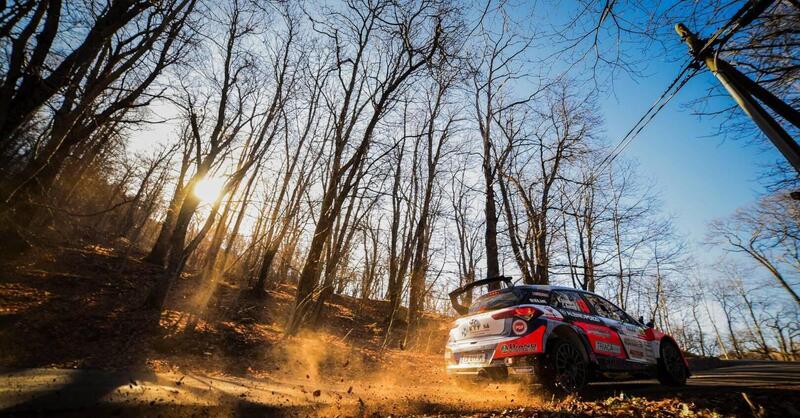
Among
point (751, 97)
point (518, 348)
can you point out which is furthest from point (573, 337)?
point (751, 97)

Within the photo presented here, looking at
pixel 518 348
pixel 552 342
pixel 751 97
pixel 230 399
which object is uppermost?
pixel 751 97

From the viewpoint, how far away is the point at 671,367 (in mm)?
6188

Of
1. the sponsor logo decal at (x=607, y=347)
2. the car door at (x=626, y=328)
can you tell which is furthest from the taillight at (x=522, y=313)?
the car door at (x=626, y=328)

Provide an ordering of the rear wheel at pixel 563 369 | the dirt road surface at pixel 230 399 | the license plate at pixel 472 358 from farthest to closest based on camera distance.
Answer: the license plate at pixel 472 358 < the rear wheel at pixel 563 369 < the dirt road surface at pixel 230 399

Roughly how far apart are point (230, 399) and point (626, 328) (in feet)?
21.0

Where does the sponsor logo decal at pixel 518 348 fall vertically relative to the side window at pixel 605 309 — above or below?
below

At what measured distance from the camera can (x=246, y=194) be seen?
20.5 m

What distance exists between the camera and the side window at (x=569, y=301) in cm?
519

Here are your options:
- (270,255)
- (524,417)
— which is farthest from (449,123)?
(524,417)

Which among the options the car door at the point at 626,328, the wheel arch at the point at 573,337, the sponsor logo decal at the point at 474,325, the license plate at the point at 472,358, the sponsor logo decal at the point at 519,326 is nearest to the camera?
the sponsor logo decal at the point at 519,326

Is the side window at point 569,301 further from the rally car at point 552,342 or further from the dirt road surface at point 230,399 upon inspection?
the dirt road surface at point 230,399

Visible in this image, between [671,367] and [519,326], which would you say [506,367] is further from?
[671,367]

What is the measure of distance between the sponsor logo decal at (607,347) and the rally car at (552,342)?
11 mm

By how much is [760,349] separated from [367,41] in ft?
153
